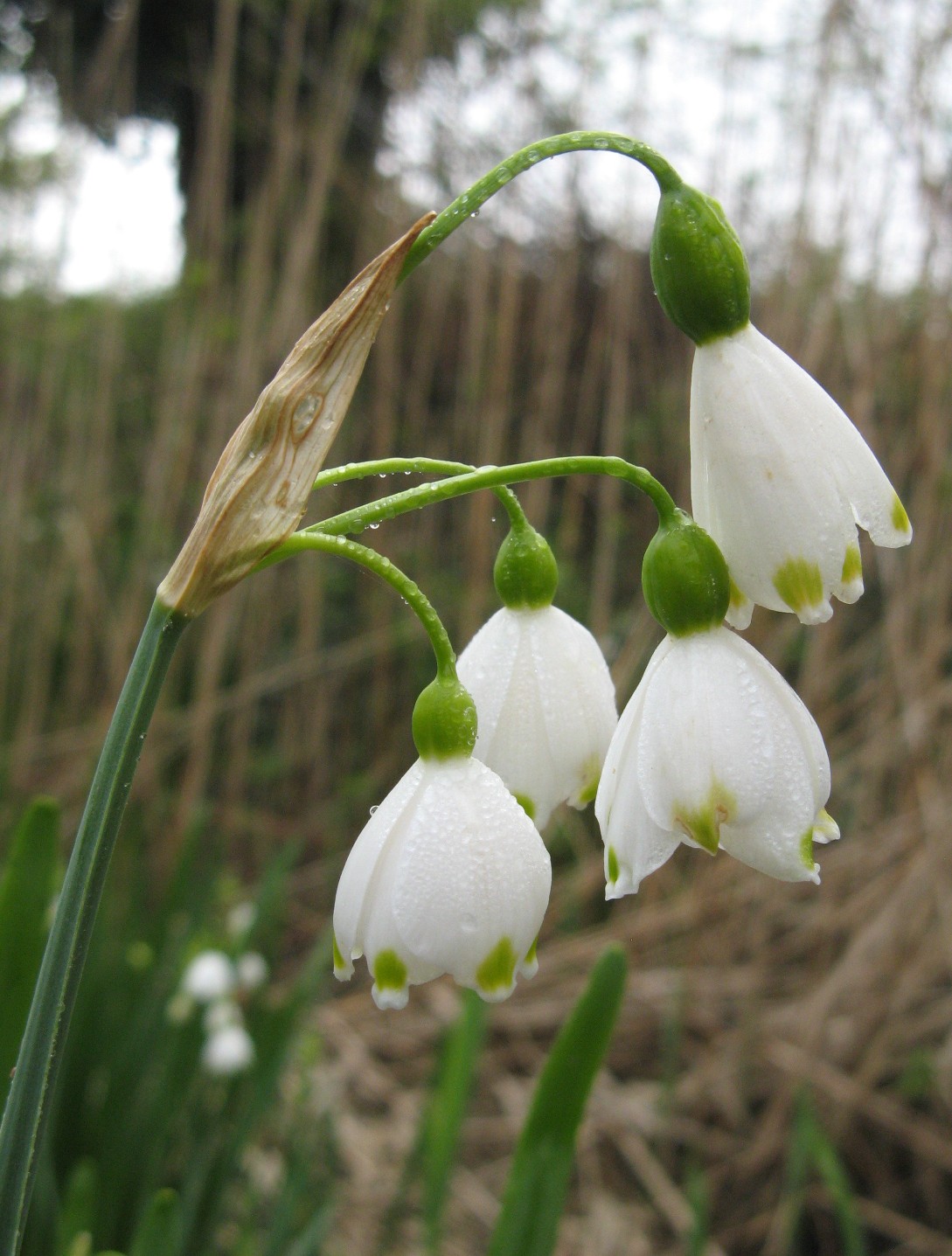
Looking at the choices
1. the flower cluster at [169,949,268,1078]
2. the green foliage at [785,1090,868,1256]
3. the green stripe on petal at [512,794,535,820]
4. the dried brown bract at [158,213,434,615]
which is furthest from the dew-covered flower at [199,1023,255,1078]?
the dried brown bract at [158,213,434,615]

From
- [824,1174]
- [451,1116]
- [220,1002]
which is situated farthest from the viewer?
[220,1002]

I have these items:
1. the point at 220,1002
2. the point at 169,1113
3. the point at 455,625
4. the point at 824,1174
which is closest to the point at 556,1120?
the point at 169,1113

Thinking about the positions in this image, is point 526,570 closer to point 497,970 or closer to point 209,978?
point 497,970

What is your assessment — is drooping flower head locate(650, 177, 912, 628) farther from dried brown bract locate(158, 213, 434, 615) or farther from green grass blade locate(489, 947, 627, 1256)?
green grass blade locate(489, 947, 627, 1256)

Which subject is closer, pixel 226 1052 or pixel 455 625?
pixel 226 1052

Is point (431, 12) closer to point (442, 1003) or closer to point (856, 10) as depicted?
point (856, 10)
